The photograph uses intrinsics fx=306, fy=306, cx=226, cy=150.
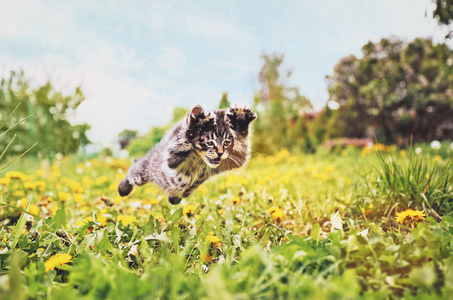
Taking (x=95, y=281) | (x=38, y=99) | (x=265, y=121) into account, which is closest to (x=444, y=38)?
(x=95, y=281)

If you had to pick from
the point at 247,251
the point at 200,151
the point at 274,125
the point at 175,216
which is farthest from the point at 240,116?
the point at 274,125

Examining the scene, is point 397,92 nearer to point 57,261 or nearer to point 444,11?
point 444,11

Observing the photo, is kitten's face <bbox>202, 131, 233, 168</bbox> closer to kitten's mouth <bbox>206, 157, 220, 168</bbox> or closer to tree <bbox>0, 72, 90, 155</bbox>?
kitten's mouth <bbox>206, 157, 220, 168</bbox>

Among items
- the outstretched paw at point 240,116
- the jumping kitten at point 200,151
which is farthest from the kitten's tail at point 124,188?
the outstretched paw at point 240,116

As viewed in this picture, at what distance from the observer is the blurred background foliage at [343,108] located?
938 centimetres

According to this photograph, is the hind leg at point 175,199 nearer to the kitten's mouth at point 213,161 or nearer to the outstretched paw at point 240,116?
the kitten's mouth at point 213,161

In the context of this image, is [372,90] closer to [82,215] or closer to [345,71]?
[345,71]

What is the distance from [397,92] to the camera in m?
13.8

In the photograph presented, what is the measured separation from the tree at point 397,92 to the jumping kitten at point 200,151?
520 inches

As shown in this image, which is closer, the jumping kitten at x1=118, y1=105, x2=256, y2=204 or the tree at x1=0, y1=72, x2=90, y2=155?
the jumping kitten at x1=118, y1=105, x2=256, y2=204

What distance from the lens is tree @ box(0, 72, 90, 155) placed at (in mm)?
8789

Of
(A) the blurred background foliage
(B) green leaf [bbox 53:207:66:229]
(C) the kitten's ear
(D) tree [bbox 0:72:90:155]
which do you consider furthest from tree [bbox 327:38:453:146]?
(B) green leaf [bbox 53:207:66:229]

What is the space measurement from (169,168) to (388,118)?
14.8m

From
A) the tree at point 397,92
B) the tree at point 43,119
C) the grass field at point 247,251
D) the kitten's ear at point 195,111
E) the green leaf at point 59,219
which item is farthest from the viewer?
the tree at point 397,92
